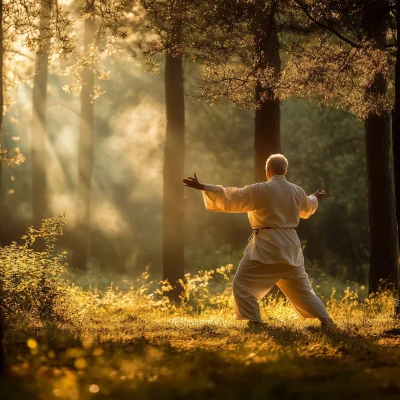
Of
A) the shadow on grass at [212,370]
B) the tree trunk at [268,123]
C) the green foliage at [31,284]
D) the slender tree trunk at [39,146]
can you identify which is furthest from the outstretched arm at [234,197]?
the slender tree trunk at [39,146]

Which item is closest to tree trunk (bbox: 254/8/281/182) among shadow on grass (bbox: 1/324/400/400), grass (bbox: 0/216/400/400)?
grass (bbox: 0/216/400/400)

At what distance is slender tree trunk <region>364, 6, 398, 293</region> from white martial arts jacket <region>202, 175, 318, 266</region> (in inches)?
204

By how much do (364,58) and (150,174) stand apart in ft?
72.9

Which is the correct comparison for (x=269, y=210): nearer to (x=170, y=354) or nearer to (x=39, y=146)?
(x=170, y=354)

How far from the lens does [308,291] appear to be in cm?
970

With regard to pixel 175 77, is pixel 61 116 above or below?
above

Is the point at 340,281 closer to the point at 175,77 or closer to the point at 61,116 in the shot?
the point at 175,77

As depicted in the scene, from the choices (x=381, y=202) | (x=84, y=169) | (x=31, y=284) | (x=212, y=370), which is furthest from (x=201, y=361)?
(x=84, y=169)

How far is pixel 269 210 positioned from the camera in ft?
31.7

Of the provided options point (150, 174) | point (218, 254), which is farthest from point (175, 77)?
point (150, 174)

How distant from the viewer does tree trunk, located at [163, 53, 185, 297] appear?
52.2 feet

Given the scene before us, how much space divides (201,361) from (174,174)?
1103cm

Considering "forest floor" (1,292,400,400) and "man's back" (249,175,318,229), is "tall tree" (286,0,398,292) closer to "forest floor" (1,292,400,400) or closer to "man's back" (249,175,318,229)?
"man's back" (249,175,318,229)

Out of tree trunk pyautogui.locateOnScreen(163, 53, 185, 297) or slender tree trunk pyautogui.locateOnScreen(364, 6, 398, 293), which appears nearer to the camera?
slender tree trunk pyautogui.locateOnScreen(364, 6, 398, 293)
